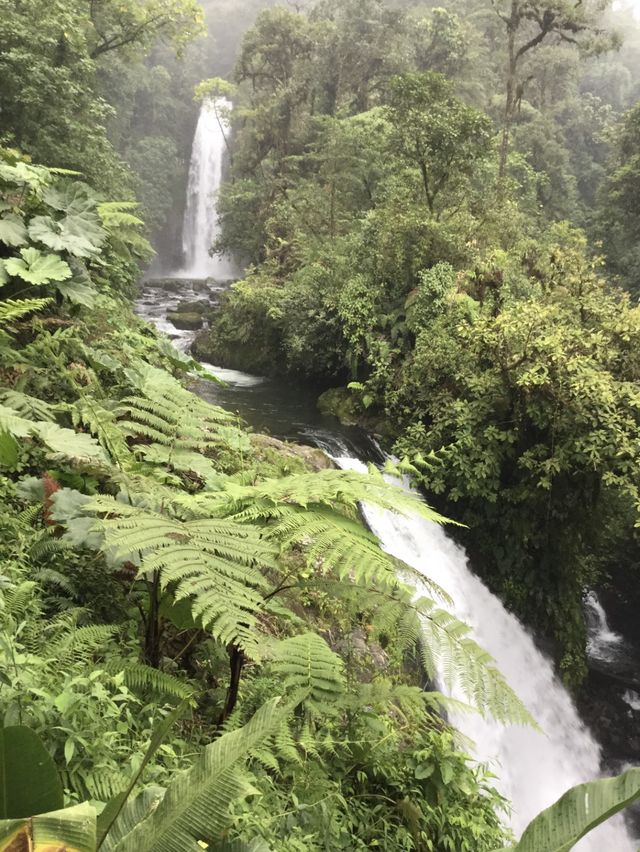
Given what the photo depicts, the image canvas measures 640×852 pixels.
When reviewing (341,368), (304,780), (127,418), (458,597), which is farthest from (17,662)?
(341,368)

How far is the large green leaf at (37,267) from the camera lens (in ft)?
13.6

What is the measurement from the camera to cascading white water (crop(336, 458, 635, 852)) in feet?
18.6

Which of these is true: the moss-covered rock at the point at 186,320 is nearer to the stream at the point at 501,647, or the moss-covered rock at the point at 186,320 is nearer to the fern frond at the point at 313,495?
the stream at the point at 501,647

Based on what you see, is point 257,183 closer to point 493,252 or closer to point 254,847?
point 493,252

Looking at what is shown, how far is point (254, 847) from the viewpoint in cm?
93

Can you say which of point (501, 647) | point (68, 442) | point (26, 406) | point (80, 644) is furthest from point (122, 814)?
point (501, 647)

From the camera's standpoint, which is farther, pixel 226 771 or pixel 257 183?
pixel 257 183

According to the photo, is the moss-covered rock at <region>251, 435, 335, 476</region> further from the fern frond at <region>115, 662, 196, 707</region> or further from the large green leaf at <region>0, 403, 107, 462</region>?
the fern frond at <region>115, 662, 196, 707</region>

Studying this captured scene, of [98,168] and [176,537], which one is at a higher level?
[98,168]

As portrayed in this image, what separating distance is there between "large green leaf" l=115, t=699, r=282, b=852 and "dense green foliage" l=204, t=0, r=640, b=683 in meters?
3.16

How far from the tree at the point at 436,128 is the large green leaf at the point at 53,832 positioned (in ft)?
39.4

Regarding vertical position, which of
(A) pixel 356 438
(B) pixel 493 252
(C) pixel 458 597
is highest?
(B) pixel 493 252

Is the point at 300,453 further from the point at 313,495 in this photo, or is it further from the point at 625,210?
the point at 625,210

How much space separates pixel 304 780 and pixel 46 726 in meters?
1.00
